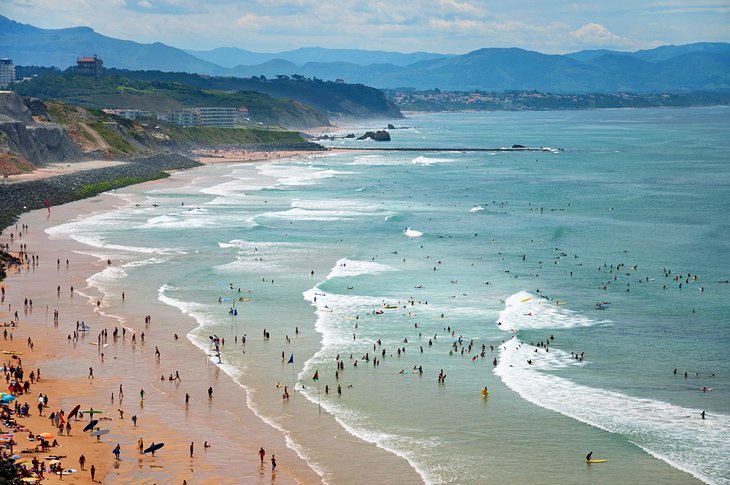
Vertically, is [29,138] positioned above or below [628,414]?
above

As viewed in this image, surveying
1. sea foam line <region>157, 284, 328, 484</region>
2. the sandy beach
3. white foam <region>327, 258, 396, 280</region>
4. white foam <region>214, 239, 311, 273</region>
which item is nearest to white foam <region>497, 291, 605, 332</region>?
white foam <region>327, 258, 396, 280</region>

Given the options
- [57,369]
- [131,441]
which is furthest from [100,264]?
[131,441]

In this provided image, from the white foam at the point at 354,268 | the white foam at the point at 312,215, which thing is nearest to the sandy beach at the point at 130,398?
the white foam at the point at 354,268

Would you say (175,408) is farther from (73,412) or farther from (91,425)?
(91,425)

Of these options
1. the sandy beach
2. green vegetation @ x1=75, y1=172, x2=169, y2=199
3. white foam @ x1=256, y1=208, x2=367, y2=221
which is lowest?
the sandy beach

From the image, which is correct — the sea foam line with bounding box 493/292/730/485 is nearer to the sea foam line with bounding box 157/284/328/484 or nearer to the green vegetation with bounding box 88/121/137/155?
the sea foam line with bounding box 157/284/328/484

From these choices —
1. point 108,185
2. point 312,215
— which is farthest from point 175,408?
point 108,185
